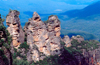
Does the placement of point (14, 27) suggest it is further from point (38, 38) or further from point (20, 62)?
point (20, 62)

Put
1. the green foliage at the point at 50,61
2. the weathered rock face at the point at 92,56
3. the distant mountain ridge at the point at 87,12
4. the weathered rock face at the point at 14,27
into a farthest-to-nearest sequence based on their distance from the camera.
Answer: the distant mountain ridge at the point at 87,12 < the weathered rock face at the point at 92,56 < the green foliage at the point at 50,61 < the weathered rock face at the point at 14,27

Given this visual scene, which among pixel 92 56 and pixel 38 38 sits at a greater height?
pixel 38 38

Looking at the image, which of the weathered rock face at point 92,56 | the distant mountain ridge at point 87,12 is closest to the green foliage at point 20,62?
the weathered rock face at point 92,56

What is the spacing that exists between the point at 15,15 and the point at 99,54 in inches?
743

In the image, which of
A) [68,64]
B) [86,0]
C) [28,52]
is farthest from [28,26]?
[86,0]

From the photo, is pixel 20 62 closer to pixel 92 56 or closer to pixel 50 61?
pixel 50 61

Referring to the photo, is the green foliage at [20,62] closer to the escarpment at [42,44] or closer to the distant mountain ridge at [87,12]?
the escarpment at [42,44]

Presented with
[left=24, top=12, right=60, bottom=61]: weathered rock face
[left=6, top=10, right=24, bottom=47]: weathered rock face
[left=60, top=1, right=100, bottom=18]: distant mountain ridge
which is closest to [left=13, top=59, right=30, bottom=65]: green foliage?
[left=24, top=12, right=60, bottom=61]: weathered rock face

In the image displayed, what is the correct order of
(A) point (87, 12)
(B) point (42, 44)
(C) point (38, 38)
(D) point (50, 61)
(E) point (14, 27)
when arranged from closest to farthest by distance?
(E) point (14, 27), (D) point (50, 61), (C) point (38, 38), (B) point (42, 44), (A) point (87, 12)

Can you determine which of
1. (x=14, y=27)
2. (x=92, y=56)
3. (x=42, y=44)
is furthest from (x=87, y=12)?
(x=14, y=27)

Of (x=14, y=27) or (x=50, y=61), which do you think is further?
(x=50, y=61)

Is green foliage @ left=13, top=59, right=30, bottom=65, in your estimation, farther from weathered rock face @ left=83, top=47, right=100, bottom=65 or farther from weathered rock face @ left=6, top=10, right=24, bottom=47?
weathered rock face @ left=83, top=47, right=100, bottom=65

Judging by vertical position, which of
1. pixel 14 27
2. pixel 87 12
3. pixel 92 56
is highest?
pixel 87 12

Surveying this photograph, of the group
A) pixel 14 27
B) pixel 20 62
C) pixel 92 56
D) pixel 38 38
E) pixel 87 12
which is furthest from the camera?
pixel 87 12
